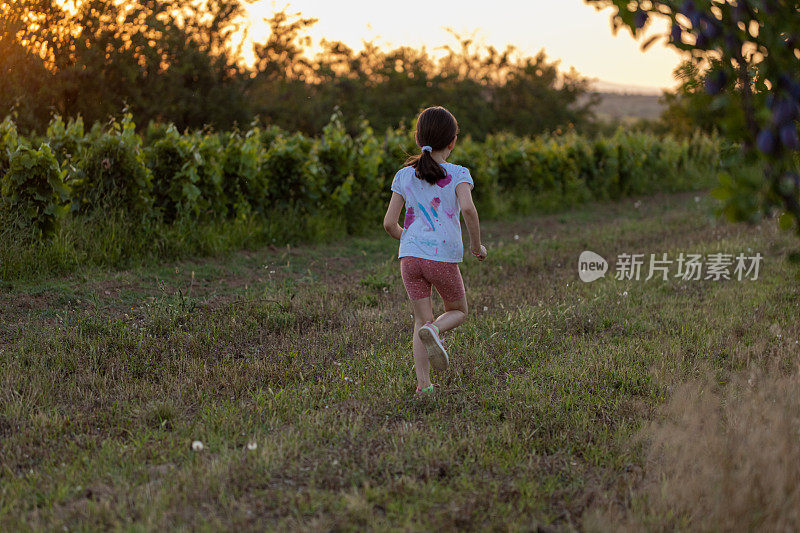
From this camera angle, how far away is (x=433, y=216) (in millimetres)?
3857

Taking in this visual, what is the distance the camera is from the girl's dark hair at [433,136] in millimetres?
3789

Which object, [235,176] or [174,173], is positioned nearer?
[174,173]

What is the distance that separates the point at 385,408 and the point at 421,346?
16.4 inches

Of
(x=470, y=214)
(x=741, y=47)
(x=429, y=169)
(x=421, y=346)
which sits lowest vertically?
(x=421, y=346)

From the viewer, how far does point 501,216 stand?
13016mm

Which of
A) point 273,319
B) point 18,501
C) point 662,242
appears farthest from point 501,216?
point 18,501

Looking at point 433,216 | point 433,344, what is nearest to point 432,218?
point 433,216

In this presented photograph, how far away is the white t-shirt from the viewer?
3848mm

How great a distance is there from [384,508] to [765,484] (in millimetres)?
Result: 1567

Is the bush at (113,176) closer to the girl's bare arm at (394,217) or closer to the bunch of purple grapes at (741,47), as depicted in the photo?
the girl's bare arm at (394,217)

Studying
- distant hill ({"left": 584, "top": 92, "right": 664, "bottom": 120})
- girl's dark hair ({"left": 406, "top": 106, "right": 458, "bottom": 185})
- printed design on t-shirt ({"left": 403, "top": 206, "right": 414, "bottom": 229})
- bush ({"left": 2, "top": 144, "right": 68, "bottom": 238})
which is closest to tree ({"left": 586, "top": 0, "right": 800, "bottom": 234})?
girl's dark hair ({"left": 406, "top": 106, "right": 458, "bottom": 185})

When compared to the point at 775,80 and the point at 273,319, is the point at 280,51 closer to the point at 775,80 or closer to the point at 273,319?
the point at 273,319

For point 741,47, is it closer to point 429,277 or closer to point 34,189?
point 429,277

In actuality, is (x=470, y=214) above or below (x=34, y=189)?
above
